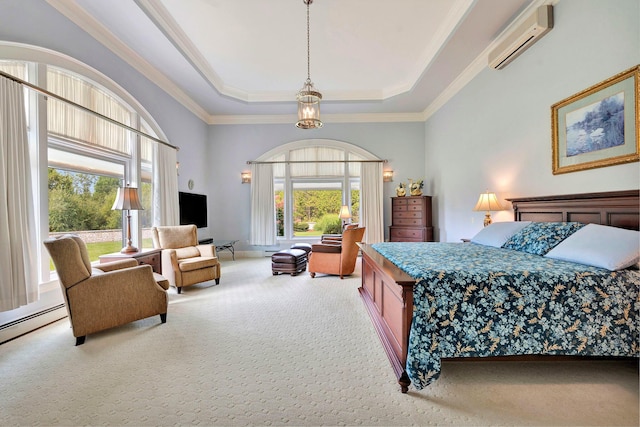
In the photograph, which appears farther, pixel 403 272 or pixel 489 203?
pixel 489 203

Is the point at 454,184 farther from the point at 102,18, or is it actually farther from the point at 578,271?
the point at 102,18

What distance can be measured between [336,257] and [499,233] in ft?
8.16

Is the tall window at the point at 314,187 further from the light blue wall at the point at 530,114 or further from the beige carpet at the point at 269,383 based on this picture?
the beige carpet at the point at 269,383

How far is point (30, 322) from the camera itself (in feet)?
9.27

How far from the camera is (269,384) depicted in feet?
6.46

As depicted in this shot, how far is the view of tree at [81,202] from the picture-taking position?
3.30 m

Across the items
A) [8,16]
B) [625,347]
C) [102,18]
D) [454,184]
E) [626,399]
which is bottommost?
[626,399]

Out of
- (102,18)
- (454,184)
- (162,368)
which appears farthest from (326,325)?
(102,18)

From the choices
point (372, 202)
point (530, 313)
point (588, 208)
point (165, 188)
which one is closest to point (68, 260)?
point (165, 188)

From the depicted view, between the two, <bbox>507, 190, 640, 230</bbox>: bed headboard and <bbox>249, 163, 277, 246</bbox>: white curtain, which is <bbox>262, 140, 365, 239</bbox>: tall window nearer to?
<bbox>249, 163, 277, 246</bbox>: white curtain

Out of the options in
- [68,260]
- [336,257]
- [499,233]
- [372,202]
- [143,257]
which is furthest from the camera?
[372,202]

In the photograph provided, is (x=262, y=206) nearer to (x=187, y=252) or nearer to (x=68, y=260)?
(x=187, y=252)

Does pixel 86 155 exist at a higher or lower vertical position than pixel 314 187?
higher

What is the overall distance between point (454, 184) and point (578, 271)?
3765 millimetres
